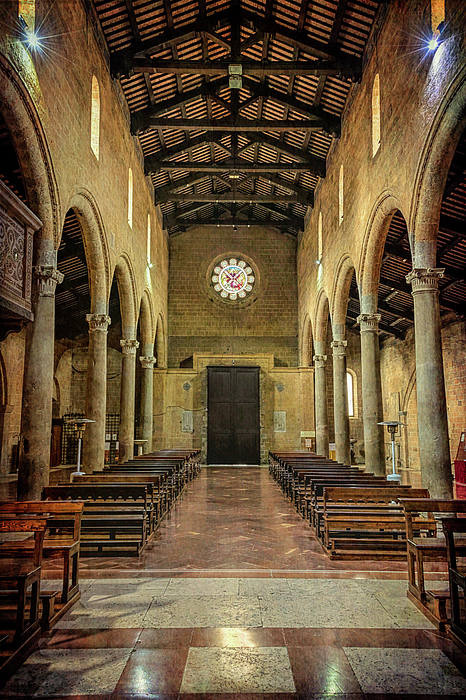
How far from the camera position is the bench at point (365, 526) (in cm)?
673

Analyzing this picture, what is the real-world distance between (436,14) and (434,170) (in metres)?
2.24

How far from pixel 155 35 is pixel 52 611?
12396 millimetres

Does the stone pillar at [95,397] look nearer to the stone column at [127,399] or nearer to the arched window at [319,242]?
the stone column at [127,399]

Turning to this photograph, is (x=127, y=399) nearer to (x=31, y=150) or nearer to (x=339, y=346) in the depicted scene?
(x=339, y=346)

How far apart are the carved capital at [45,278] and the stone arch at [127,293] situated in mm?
5776

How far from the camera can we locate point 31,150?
8.01m

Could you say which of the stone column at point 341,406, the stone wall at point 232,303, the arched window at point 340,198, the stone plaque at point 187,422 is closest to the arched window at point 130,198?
the arched window at point 340,198

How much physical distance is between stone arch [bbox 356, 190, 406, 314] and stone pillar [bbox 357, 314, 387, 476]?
0.45 meters

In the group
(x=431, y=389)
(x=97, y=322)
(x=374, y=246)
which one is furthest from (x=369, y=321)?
(x=97, y=322)

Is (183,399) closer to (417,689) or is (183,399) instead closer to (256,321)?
(256,321)

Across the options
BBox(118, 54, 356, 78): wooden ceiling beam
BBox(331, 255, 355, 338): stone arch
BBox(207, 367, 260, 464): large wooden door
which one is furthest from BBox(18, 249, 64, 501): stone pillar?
BBox(207, 367, 260, 464): large wooden door

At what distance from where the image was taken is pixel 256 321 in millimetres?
24016

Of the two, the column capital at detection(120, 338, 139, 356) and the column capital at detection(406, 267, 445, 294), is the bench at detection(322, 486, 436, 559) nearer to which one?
the column capital at detection(406, 267, 445, 294)

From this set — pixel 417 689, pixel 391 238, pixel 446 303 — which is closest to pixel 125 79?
pixel 391 238
